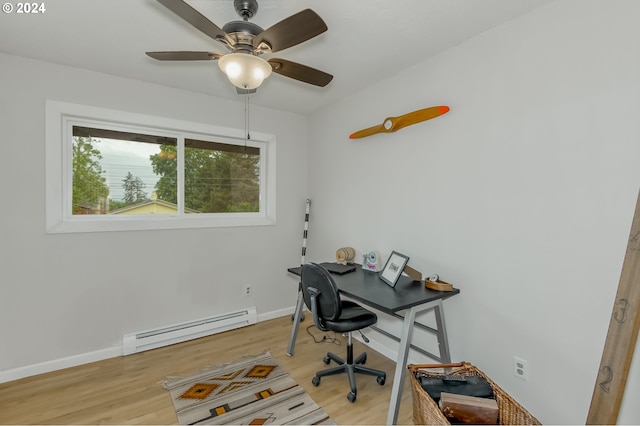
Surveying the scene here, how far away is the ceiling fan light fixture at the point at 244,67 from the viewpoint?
142cm

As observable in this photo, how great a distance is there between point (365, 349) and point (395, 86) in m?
2.40

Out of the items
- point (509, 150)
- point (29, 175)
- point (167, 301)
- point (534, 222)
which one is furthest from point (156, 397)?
point (509, 150)

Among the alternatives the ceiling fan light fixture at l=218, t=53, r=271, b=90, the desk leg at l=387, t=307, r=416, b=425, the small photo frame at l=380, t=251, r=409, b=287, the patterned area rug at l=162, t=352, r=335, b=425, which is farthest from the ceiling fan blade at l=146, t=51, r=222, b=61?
the patterned area rug at l=162, t=352, r=335, b=425

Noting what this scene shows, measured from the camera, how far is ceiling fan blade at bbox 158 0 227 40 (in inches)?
46.3

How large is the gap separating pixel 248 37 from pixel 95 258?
2301 mm

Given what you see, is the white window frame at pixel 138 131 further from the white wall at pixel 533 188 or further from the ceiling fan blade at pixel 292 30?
the ceiling fan blade at pixel 292 30

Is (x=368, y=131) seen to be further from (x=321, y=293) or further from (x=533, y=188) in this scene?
(x=321, y=293)

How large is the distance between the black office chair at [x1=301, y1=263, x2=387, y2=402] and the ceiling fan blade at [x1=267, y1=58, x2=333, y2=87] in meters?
1.20

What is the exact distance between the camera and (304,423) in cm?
183

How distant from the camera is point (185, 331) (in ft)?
9.51

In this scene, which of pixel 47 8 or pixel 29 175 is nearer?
pixel 47 8

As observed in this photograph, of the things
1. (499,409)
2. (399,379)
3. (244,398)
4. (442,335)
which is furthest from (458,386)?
(244,398)

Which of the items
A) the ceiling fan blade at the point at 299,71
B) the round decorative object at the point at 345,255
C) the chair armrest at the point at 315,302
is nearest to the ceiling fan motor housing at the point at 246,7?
the ceiling fan blade at the point at 299,71

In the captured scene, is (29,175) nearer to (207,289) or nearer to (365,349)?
(207,289)
